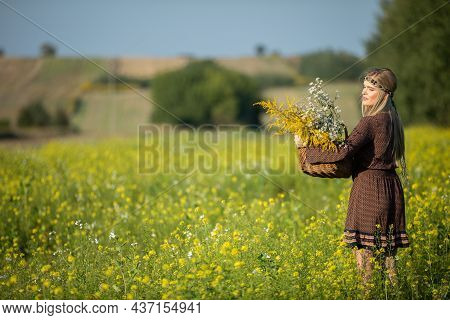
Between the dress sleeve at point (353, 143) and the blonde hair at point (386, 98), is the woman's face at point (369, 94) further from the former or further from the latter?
the dress sleeve at point (353, 143)

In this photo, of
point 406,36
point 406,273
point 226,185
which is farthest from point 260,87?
point 406,273

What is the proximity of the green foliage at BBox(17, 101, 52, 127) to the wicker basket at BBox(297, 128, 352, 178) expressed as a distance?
3024 centimetres

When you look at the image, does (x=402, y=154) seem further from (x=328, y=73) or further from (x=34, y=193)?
(x=328, y=73)

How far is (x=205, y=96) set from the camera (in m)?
48.8

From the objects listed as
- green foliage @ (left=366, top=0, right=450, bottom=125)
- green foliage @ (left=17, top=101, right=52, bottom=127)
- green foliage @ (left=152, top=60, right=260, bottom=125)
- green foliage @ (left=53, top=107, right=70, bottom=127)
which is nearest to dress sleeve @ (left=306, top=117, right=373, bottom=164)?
green foliage @ (left=366, top=0, right=450, bottom=125)

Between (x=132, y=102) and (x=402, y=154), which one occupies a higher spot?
(x=132, y=102)

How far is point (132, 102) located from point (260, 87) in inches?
468

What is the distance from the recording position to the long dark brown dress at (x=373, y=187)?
411cm

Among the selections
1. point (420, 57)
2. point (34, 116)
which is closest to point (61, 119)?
point (34, 116)

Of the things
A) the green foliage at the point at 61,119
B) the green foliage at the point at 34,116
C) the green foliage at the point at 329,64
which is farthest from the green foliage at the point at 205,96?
the green foliage at the point at 34,116

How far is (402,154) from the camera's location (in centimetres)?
429

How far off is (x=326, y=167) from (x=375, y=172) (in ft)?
1.16

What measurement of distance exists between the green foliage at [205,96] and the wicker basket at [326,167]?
1514 inches

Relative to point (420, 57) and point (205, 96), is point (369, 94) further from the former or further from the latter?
point (205, 96)
